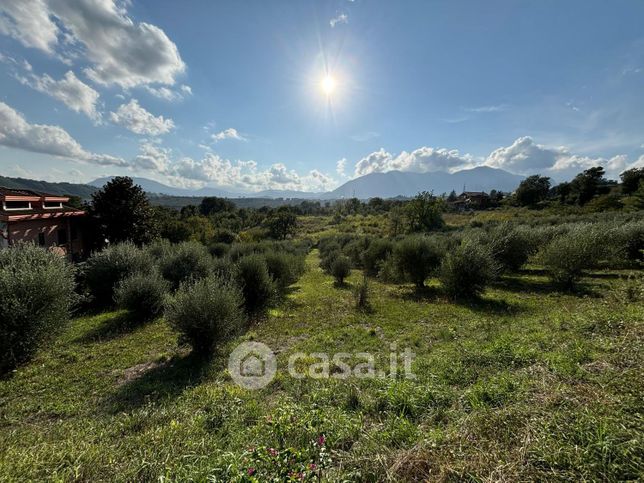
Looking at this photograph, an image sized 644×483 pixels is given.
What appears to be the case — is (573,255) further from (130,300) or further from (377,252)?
(130,300)

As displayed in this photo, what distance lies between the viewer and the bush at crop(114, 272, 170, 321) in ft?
34.9

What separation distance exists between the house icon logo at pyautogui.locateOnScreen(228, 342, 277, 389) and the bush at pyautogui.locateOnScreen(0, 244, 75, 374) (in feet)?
16.8


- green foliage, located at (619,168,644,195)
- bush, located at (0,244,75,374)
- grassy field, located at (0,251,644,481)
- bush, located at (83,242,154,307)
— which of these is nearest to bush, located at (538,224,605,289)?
grassy field, located at (0,251,644,481)

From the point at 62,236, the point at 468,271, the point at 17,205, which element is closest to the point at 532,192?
the point at 468,271

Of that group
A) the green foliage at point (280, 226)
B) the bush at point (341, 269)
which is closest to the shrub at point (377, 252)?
the bush at point (341, 269)

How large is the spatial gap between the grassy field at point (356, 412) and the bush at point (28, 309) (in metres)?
0.59

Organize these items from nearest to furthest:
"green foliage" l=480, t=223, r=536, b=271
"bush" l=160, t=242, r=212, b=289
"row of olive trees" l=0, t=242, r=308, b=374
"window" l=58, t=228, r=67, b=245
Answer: "row of olive trees" l=0, t=242, r=308, b=374
"bush" l=160, t=242, r=212, b=289
"green foliage" l=480, t=223, r=536, b=271
"window" l=58, t=228, r=67, b=245

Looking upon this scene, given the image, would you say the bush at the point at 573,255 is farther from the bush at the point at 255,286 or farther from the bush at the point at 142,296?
the bush at the point at 142,296

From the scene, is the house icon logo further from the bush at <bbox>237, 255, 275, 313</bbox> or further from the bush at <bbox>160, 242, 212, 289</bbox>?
Result: the bush at <bbox>160, 242, 212, 289</bbox>

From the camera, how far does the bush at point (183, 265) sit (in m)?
14.2

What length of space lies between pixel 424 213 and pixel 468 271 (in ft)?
104

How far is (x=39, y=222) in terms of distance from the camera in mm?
19812

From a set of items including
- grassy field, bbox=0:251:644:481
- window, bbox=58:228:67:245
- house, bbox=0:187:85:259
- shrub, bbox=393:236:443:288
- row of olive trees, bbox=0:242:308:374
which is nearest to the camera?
grassy field, bbox=0:251:644:481

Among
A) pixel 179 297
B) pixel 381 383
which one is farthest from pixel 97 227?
pixel 381 383
